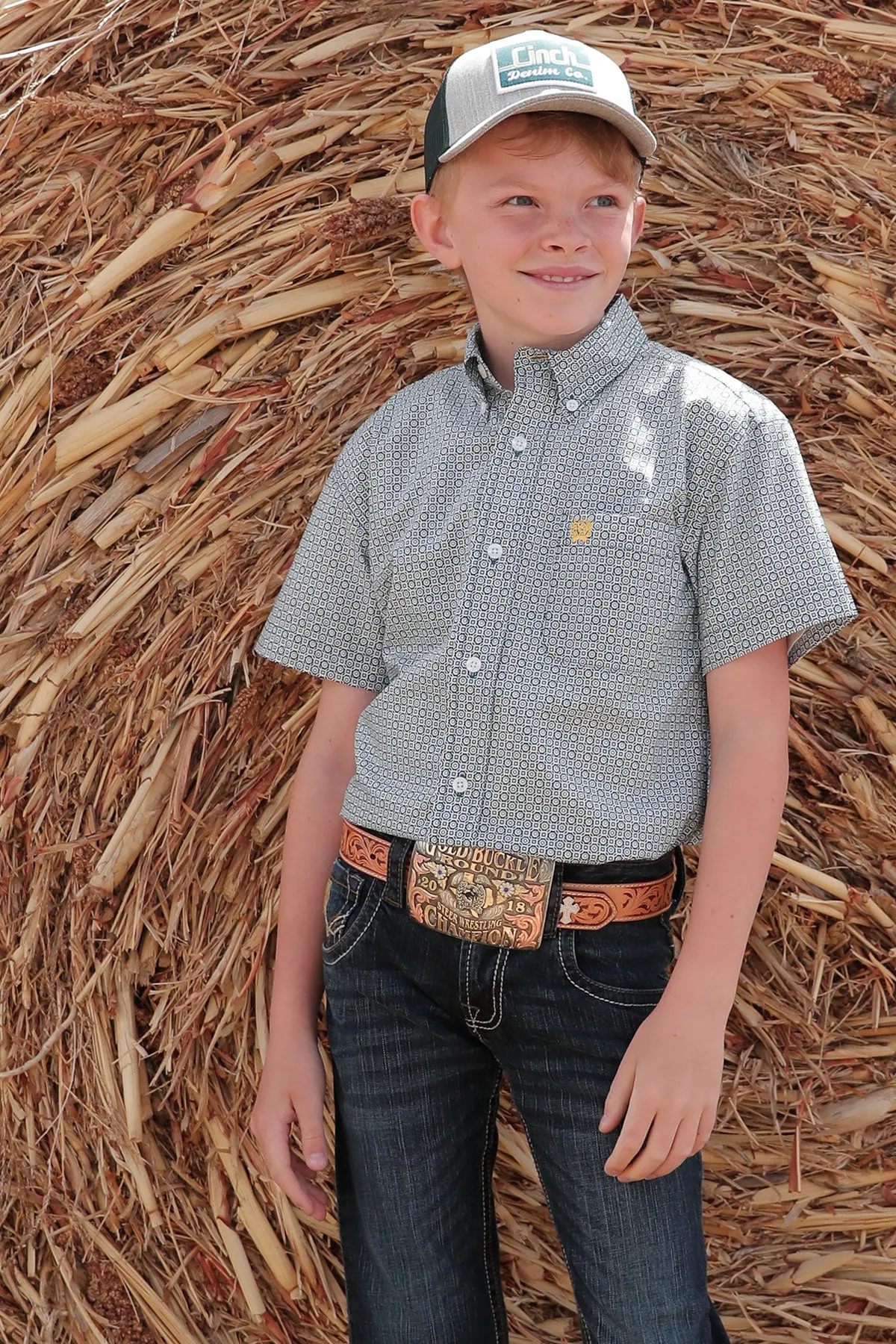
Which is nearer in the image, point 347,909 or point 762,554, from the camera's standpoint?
point 762,554

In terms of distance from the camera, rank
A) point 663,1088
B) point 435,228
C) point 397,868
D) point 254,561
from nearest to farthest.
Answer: point 663,1088 → point 397,868 → point 435,228 → point 254,561

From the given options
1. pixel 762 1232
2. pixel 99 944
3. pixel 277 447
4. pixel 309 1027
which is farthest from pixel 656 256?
pixel 762 1232

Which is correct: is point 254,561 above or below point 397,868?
above

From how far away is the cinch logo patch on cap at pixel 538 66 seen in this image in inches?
42.8

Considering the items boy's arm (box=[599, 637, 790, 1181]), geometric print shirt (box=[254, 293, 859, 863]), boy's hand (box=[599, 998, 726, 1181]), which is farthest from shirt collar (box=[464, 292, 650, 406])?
boy's hand (box=[599, 998, 726, 1181])

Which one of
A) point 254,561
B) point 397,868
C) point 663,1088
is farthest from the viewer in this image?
point 254,561

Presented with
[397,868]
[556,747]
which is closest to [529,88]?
[556,747]

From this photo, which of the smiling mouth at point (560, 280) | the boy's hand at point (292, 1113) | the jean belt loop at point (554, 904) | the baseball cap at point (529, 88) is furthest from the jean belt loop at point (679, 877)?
the baseball cap at point (529, 88)

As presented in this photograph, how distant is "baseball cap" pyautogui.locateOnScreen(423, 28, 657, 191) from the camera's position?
1077 mm

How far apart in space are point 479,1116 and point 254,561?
68 cm

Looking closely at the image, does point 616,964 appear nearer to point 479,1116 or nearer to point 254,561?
point 479,1116

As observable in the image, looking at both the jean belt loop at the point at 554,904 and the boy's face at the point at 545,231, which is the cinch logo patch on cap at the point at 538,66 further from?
the jean belt loop at the point at 554,904

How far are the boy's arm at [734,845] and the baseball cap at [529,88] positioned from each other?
438mm

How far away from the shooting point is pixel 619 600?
42.1 inches
